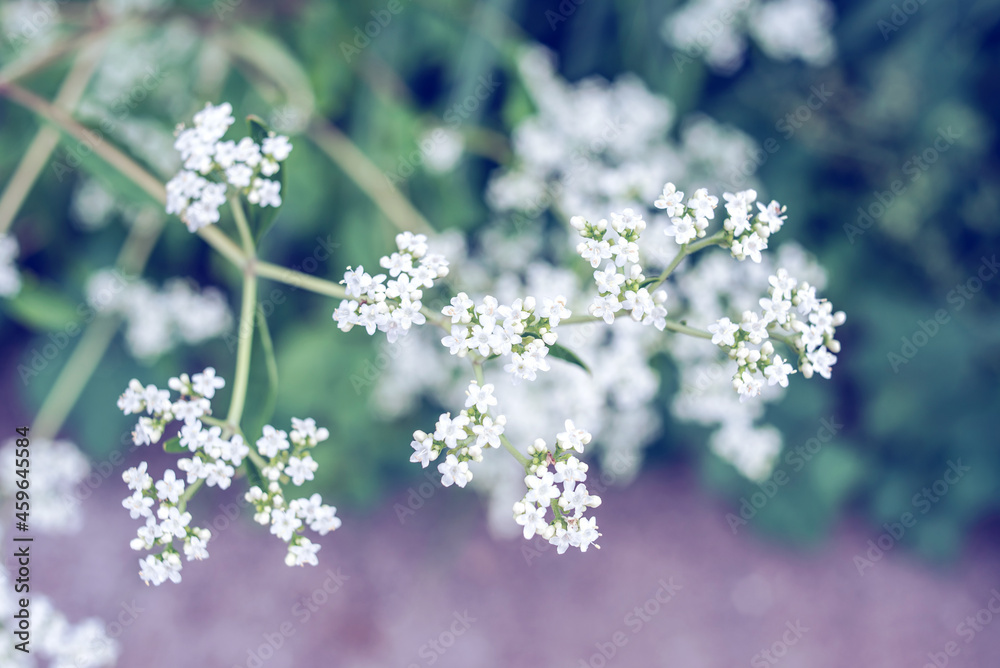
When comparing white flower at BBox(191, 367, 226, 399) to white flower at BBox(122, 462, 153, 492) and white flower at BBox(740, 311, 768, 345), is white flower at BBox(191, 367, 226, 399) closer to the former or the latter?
white flower at BBox(122, 462, 153, 492)

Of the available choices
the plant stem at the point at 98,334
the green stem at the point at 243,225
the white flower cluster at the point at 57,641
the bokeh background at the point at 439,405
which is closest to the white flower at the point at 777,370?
the green stem at the point at 243,225

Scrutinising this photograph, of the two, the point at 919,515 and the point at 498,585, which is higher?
the point at 919,515

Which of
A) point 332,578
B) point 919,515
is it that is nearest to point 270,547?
point 332,578

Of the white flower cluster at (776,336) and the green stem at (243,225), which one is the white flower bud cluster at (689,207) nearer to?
the white flower cluster at (776,336)

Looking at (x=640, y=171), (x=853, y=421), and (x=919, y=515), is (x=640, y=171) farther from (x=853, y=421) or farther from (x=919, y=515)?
(x=919, y=515)

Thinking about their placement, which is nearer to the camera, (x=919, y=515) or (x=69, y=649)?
(x=69, y=649)

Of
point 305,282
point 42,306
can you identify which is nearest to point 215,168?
point 305,282
